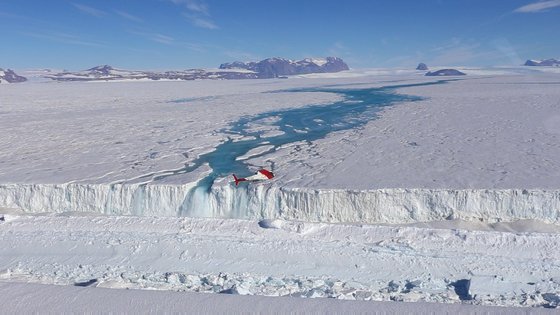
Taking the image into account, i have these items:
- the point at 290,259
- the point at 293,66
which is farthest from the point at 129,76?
the point at 290,259

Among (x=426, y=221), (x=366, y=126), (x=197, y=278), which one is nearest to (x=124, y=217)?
(x=197, y=278)

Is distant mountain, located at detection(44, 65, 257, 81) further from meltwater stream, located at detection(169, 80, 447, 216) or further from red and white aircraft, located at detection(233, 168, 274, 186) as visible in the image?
red and white aircraft, located at detection(233, 168, 274, 186)

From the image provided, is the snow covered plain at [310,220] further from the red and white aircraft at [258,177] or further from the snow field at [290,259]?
the red and white aircraft at [258,177]

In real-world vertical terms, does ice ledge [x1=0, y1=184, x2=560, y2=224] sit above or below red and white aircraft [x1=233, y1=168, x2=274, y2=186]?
below

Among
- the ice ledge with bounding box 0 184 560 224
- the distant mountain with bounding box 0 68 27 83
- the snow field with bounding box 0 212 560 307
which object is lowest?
the snow field with bounding box 0 212 560 307

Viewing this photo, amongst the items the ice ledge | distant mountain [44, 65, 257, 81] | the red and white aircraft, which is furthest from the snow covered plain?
distant mountain [44, 65, 257, 81]

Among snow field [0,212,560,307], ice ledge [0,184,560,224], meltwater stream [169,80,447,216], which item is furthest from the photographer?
meltwater stream [169,80,447,216]
